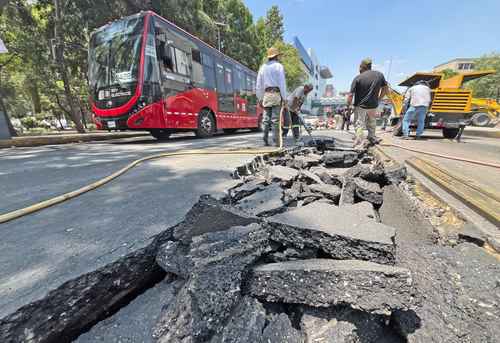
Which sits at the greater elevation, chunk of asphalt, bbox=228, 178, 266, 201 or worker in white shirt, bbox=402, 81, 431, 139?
worker in white shirt, bbox=402, 81, 431, 139

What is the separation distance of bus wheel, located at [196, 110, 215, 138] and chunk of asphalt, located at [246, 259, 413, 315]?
7.05 metres

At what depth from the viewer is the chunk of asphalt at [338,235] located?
101 cm

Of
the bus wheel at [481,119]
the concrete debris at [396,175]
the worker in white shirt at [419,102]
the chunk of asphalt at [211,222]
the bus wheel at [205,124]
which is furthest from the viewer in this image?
the bus wheel at [481,119]

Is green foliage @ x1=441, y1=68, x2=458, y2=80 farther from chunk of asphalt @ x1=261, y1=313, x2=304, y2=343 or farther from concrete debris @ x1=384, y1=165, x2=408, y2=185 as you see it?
chunk of asphalt @ x1=261, y1=313, x2=304, y2=343

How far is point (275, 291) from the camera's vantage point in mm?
917

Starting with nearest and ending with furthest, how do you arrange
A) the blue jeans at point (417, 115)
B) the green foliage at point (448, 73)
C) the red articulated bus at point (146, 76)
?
the red articulated bus at point (146, 76), the blue jeans at point (417, 115), the green foliage at point (448, 73)

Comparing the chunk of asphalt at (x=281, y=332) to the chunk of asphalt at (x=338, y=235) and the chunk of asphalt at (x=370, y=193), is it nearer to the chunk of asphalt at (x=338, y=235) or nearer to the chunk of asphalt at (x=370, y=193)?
the chunk of asphalt at (x=338, y=235)

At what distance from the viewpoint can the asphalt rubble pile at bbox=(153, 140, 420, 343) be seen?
2.59 ft

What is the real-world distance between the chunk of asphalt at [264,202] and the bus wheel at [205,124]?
6.17 m

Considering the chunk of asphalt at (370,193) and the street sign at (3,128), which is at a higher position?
the street sign at (3,128)

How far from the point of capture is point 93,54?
21.2 ft

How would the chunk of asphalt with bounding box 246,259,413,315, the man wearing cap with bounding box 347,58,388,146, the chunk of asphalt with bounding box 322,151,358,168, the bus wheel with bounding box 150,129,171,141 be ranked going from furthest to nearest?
1. the bus wheel with bounding box 150,129,171,141
2. the man wearing cap with bounding box 347,58,388,146
3. the chunk of asphalt with bounding box 322,151,358,168
4. the chunk of asphalt with bounding box 246,259,413,315

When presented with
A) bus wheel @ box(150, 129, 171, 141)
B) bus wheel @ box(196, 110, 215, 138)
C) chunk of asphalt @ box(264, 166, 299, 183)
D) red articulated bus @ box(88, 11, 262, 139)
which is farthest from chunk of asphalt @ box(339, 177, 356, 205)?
bus wheel @ box(150, 129, 171, 141)

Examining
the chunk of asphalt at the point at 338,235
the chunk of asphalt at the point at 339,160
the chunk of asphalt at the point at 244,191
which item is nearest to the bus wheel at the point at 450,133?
the chunk of asphalt at the point at 339,160
